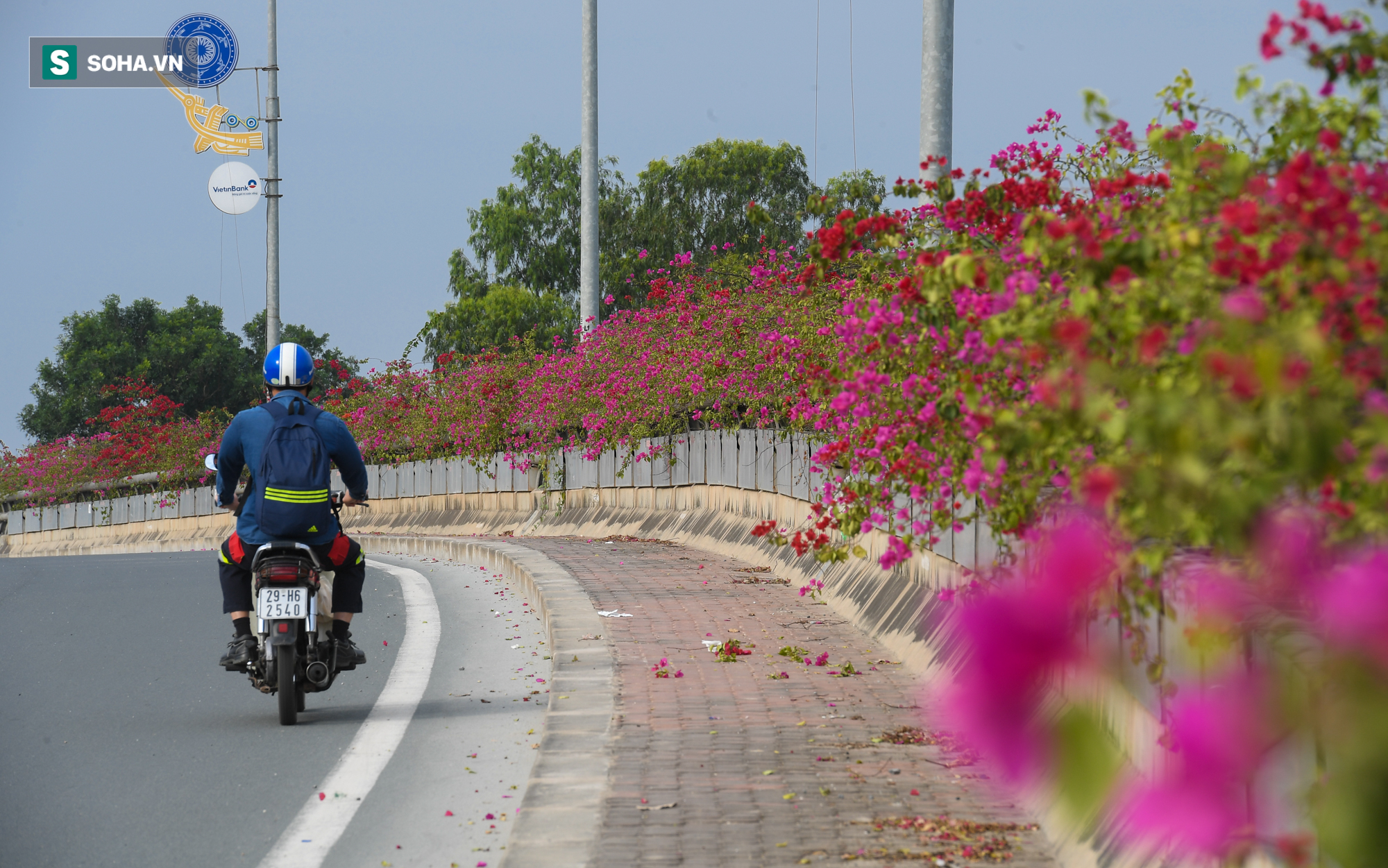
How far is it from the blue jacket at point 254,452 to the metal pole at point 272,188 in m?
25.8

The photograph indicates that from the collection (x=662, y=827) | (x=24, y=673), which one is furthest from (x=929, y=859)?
(x=24, y=673)

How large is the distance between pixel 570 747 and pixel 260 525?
2.56 metres

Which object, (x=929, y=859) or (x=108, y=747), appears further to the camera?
(x=108, y=747)

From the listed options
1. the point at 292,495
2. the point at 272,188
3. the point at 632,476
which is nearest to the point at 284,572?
the point at 292,495

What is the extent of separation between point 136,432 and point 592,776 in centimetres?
3820

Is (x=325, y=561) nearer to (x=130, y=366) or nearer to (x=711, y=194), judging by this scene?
(x=711, y=194)

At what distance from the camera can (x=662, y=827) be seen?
15.6 feet

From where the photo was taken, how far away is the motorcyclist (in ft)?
25.3

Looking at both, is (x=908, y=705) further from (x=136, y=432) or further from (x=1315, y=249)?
(x=136, y=432)

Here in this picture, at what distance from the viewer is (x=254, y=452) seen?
304 inches

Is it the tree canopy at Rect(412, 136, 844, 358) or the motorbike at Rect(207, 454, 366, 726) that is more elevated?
the tree canopy at Rect(412, 136, 844, 358)

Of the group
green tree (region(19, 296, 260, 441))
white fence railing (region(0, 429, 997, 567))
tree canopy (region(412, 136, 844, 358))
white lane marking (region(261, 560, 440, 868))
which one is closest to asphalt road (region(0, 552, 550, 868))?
white lane marking (region(261, 560, 440, 868))

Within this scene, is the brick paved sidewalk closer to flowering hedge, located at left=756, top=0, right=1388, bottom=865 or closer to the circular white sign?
flowering hedge, located at left=756, top=0, right=1388, bottom=865

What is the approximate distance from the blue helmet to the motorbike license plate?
1231mm
